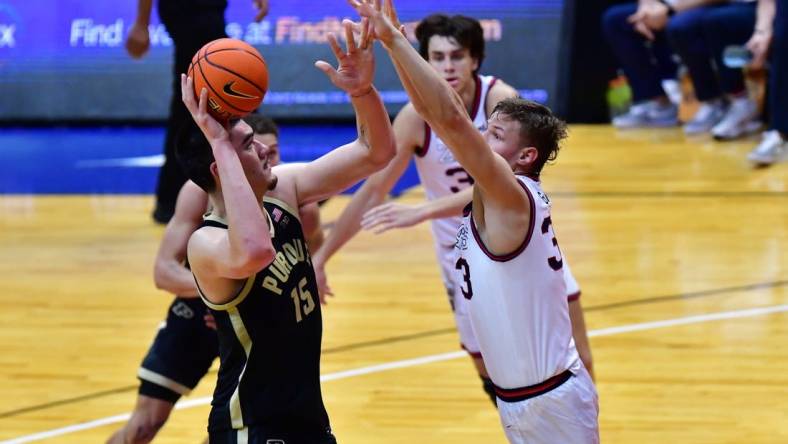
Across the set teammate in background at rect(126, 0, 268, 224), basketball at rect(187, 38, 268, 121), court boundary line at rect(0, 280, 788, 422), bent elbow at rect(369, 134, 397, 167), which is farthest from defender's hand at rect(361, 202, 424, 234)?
teammate in background at rect(126, 0, 268, 224)

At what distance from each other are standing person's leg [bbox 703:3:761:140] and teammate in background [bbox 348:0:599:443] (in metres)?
7.20

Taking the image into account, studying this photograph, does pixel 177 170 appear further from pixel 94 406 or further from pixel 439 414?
pixel 439 414

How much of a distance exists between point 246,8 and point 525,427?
9.93 metres

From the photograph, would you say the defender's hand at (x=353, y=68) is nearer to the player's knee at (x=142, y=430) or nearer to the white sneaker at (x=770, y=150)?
the player's knee at (x=142, y=430)

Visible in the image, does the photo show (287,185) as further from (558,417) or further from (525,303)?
(558,417)

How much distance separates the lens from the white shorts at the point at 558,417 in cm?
389

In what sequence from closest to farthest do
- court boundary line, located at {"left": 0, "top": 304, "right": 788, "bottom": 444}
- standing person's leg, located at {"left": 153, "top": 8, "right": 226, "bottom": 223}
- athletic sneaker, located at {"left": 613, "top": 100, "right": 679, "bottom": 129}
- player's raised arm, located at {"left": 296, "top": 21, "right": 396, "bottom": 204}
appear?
player's raised arm, located at {"left": 296, "top": 21, "right": 396, "bottom": 204} < court boundary line, located at {"left": 0, "top": 304, "right": 788, "bottom": 444} < standing person's leg, located at {"left": 153, "top": 8, "right": 226, "bottom": 223} < athletic sneaker, located at {"left": 613, "top": 100, "right": 679, "bottom": 129}

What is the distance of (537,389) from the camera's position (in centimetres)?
393

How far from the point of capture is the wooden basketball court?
596 cm

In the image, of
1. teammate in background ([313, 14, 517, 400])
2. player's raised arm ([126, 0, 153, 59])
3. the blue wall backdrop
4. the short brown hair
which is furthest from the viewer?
the blue wall backdrop

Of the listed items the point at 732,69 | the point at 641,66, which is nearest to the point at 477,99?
the point at 732,69

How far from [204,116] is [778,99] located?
7.33 m

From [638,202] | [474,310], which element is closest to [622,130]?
[638,202]

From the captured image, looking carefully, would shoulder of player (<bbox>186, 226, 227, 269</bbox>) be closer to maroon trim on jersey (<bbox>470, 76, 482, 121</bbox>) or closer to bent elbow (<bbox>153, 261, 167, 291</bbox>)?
bent elbow (<bbox>153, 261, 167, 291</bbox>)
